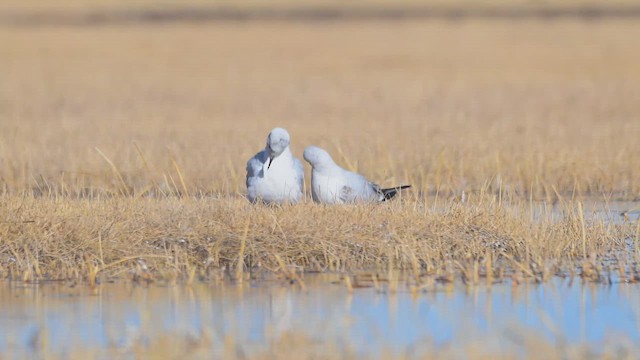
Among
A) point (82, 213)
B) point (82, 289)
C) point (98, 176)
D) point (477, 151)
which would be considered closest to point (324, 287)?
point (82, 289)

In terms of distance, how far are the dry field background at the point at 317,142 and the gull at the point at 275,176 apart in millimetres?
209

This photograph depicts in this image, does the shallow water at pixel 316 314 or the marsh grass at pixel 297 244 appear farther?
the marsh grass at pixel 297 244

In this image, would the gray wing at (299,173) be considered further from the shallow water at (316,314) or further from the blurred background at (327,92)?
the shallow water at (316,314)

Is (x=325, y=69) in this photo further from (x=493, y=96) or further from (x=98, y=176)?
(x=98, y=176)

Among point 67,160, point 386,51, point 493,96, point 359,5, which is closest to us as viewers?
point 67,160

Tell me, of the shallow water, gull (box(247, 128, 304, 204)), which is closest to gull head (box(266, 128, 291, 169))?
gull (box(247, 128, 304, 204))

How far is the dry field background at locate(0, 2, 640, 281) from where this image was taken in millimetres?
8109

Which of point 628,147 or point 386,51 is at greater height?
point 386,51

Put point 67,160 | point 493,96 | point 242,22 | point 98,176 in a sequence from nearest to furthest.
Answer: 1. point 98,176
2. point 67,160
3. point 493,96
4. point 242,22

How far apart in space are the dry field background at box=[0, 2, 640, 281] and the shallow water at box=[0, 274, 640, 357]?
37 cm

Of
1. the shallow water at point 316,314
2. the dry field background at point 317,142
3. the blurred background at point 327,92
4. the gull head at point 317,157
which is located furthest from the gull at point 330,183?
the shallow water at point 316,314

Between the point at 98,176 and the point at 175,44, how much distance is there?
29.2 meters

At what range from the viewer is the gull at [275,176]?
925 cm

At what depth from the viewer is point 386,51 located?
3875 centimetres
